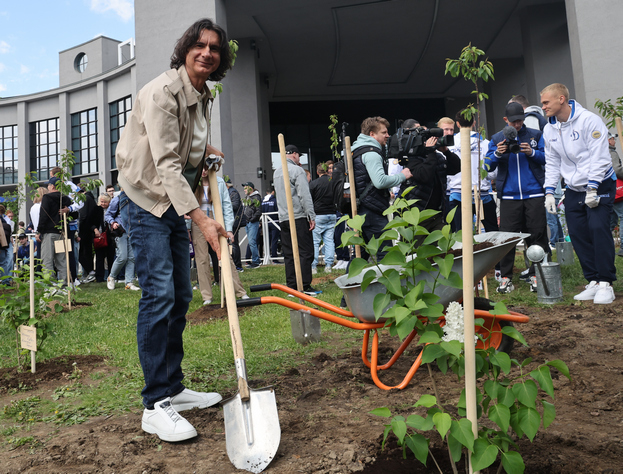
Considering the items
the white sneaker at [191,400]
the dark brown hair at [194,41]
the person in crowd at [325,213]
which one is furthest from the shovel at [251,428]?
the person in crowd at [325,213]

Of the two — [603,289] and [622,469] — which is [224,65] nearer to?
[622,469]

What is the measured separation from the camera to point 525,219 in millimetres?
5449

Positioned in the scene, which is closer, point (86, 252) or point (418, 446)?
point (418, 446)

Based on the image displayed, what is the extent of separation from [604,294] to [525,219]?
50.0 inches

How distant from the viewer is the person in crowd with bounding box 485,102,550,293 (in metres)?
5.31

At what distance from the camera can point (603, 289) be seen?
14.7 feet

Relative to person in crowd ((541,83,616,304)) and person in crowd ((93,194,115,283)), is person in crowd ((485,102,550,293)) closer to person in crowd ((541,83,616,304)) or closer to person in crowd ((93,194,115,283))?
person in crowd ((541,83,616,304))

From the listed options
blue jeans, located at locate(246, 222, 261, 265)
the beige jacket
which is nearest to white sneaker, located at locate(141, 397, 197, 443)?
the beige jacket

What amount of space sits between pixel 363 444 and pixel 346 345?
1857mm

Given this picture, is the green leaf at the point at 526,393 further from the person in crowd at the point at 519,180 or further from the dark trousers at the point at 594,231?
the person in crowd at the point at 519,180

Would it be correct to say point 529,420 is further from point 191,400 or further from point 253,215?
point 253,215

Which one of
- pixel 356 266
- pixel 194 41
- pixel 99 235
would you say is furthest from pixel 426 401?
pixel 99 235

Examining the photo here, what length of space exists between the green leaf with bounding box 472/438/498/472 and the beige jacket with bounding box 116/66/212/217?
1.50 meters

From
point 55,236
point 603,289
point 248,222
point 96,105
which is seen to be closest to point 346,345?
point 603,289
